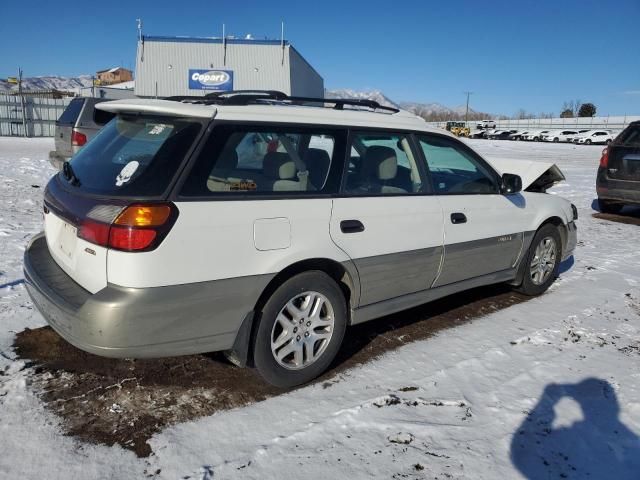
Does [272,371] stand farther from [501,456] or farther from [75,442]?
[501,456]

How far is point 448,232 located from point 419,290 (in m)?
0.50

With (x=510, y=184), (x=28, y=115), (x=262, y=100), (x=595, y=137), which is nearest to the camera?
(x=262, y=100)

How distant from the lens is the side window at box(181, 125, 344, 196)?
8.84 ft

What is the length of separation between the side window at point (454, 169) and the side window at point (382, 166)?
0.17 meters

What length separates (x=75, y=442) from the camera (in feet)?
8.30

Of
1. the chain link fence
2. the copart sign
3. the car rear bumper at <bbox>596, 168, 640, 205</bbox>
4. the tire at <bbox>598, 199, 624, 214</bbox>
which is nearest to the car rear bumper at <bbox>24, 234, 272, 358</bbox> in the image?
the car rear bumper at <bbox>596, 168, 640, 205</bbox>

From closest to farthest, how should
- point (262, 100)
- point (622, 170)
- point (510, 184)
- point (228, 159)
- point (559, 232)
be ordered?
point (228, 159) → point (262, 100) → point (510, 184) → point (559, 232) → point (622, 170)

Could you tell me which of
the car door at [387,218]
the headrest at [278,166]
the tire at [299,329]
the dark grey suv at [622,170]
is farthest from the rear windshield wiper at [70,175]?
the dark grey suv at [622,170]

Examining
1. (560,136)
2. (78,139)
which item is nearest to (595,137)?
(560,136)

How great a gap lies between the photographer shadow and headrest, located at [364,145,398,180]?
5.78 feet

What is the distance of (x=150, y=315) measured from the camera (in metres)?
2.53

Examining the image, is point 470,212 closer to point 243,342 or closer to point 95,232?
point 243,342

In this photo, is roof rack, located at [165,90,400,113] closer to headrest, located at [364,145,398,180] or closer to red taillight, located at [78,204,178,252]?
headrest, located at [364,145,398,180]

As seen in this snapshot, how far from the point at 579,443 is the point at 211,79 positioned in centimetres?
3197
